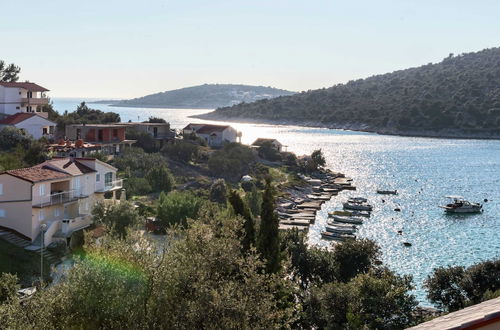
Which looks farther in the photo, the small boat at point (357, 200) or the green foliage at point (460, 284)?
the small boat at point (357, 200)

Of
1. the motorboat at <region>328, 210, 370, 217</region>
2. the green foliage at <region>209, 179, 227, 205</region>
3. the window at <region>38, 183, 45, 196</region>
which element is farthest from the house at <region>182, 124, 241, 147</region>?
the window at <region>38, 183, 45, 196</region>

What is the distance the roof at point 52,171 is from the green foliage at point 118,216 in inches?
135

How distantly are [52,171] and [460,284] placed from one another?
998 inches

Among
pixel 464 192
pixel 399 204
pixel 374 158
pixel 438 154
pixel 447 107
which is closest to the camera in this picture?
pixel 399 204

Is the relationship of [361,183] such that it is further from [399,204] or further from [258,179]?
[258,179]

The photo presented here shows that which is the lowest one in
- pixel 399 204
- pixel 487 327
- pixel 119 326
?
pixel 399 204

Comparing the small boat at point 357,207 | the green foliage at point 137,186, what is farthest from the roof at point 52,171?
the small boat at point 357,207

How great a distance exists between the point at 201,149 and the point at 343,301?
5640 centimetres

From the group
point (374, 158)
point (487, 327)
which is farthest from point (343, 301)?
point (374, 158)

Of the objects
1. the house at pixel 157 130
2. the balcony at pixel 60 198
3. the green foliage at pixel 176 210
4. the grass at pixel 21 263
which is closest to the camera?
the grass at pixel 21 263

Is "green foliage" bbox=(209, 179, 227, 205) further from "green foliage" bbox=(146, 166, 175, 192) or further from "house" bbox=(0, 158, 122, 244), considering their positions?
"house" bbox=(0, 158, 122, 244)

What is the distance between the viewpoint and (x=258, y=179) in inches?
2692

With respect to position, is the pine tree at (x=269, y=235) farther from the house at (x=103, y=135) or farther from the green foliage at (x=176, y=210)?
the house at (x=103, y=135)

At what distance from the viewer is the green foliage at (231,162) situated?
221ft
